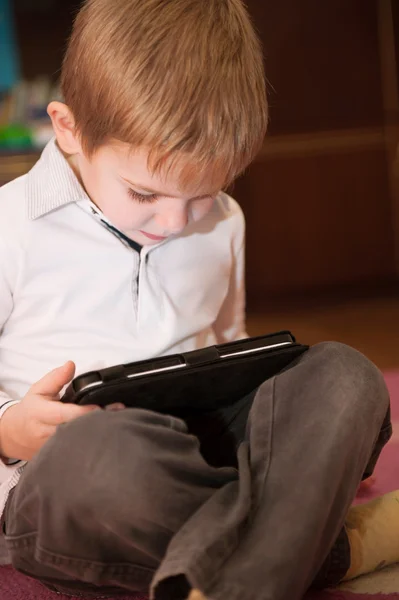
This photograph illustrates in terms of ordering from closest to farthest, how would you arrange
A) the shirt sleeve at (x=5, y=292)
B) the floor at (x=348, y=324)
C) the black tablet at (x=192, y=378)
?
the black tablet at (x=192, y=378), the shirt sleeve at (x=5, y=292), the floor at (x=348, y=324)

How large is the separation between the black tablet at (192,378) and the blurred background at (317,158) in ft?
3.47

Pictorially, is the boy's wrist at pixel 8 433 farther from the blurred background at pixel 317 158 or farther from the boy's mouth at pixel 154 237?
the blurred background at pixel 317 158

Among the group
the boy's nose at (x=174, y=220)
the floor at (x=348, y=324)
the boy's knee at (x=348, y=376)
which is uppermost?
the boy's nose at (x=174, y=220)

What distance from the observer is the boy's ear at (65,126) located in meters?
0.85

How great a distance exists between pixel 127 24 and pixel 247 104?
0.14m

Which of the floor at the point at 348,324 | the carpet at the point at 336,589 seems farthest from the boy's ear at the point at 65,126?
the floor at the point at 348,324

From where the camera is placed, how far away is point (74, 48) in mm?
831

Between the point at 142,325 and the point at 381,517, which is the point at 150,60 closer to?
the point at 142,325

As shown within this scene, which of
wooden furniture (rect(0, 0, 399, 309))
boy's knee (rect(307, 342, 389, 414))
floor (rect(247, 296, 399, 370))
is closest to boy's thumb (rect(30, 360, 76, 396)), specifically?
boy's knee (rect(307, 342, 389, 414))

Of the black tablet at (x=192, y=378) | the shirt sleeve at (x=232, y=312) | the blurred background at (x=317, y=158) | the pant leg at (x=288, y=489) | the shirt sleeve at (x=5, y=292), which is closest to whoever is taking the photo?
the pant leg at (x=288, y=489)

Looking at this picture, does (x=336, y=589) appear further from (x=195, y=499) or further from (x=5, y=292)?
(x=5, y=292)

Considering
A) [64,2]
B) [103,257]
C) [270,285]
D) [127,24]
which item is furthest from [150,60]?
[64,2]

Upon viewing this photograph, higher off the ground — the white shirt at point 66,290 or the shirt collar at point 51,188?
the shirt collar at point 51,188

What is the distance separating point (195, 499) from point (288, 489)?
0.26ft
